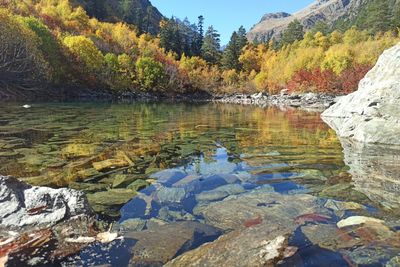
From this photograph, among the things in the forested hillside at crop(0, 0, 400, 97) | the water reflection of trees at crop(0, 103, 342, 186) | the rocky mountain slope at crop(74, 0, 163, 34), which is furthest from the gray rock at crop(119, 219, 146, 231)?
the rocky mountain slope at crop(74, 0, 163, 34)

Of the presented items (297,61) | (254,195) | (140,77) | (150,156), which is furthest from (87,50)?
(254,195)

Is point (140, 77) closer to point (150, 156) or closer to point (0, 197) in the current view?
point (150, 156)

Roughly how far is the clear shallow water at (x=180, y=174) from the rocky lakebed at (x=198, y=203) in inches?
1.0

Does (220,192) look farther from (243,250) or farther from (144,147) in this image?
(144,147)

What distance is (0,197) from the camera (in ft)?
16.3

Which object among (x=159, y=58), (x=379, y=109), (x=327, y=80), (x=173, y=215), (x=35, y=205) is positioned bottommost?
(x=173, y=215)

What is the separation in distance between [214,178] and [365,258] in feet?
13.4

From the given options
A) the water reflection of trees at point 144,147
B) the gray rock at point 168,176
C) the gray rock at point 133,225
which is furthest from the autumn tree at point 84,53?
the gray rock at point 133,225

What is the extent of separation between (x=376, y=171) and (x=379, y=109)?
5.71 metres

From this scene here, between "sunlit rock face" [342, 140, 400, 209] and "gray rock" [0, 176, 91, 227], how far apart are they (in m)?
4.94

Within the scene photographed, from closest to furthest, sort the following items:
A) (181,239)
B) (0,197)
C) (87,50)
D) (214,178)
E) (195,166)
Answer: (181,239)
(0,197)
(214,178)
(195,166)
(87,50)

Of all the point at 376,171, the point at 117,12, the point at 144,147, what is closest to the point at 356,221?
the point at 376,171

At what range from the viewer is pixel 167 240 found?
14.8 ft

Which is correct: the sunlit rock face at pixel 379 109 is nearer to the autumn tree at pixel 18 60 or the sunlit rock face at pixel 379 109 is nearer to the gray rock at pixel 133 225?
the gray rock at pixel 133 225
